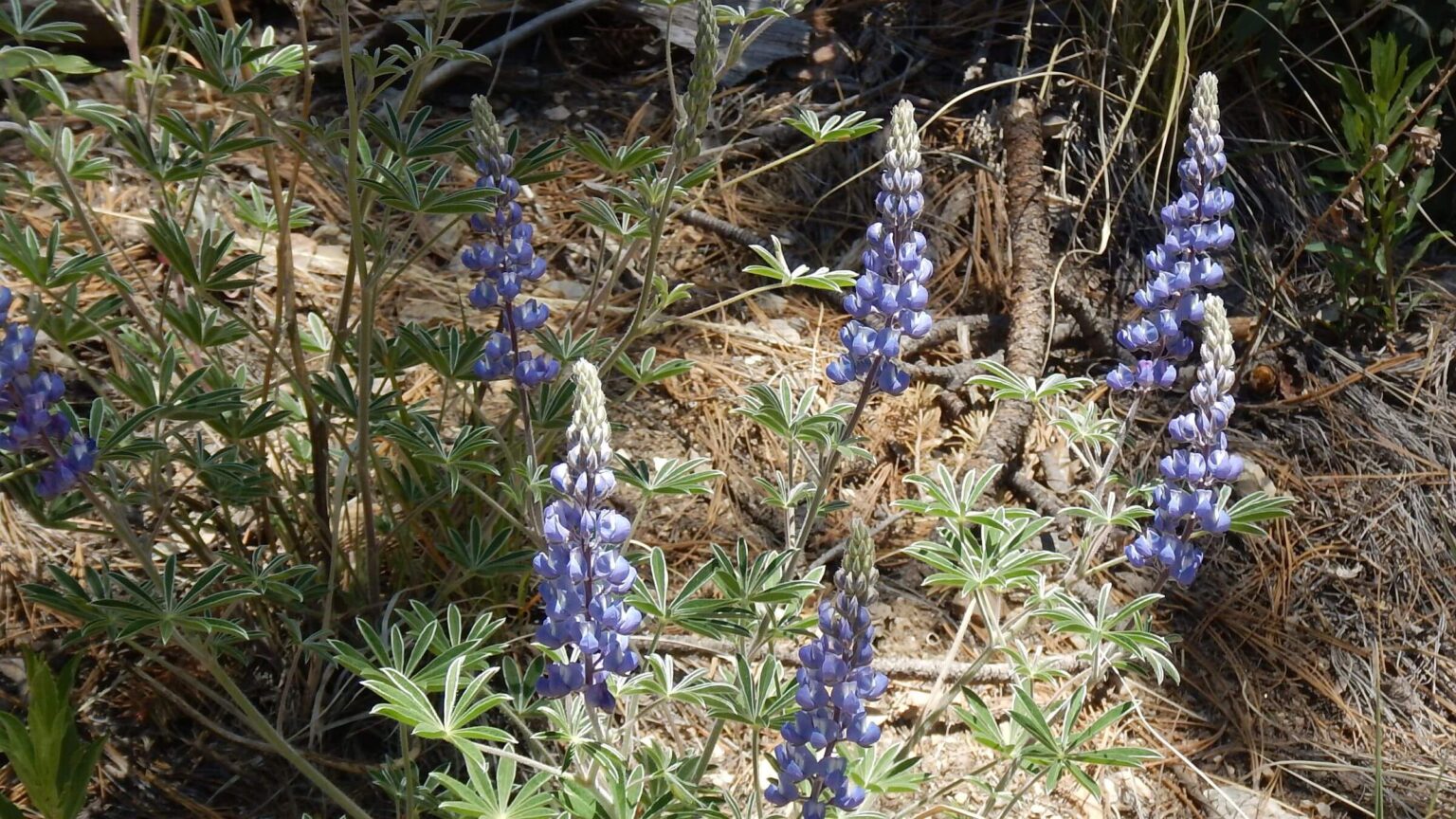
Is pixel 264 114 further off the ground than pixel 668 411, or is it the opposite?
pixel 264 114

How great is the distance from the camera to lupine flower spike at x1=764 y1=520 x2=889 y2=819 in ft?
4.85

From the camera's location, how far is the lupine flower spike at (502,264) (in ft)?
6.18

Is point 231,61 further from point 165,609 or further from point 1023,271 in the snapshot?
point 1023,271

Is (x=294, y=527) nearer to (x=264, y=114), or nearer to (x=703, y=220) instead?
(x=264, y=114)

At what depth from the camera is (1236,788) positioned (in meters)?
2.57

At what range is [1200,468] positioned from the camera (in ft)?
6.44

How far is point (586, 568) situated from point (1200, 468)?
→ 1.07 meters

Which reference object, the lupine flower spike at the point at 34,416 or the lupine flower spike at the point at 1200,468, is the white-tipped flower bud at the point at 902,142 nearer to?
the lupine flower spike at the point at 1200,468

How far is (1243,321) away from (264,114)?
104 inches

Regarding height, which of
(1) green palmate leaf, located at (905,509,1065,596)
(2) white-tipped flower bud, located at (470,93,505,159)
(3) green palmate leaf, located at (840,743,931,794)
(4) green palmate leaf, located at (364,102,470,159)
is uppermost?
(2) white-tipped flower bud, located at (470,93,505,159)

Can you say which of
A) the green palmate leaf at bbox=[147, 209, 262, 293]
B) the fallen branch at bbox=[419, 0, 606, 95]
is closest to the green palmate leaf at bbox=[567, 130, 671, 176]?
the green palmate leaf at bbox=[147, 209, 262, 293]

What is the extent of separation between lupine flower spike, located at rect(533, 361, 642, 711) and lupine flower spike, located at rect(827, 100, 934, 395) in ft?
1.81

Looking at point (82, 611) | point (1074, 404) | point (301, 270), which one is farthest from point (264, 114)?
point (1074, 404)

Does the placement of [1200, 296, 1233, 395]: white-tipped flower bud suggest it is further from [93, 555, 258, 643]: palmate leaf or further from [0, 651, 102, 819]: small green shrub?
[0, 651, 102, 819]: small green shrub
